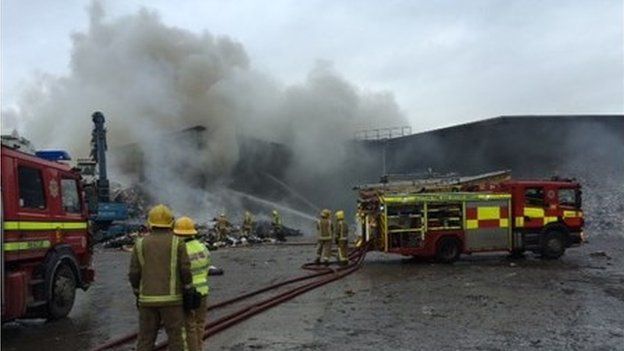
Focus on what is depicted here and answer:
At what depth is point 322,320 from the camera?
7.77 meters

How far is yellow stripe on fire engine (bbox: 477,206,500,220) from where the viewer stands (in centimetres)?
1514

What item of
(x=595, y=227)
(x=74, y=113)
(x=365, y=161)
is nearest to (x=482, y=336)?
(x=595, y=227)

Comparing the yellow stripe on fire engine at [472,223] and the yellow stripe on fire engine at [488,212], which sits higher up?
the yellow stripe on fire engine at [488,212]

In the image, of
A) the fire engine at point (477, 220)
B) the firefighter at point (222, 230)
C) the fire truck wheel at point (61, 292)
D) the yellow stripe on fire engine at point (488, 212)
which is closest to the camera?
the fire truck wheel at point (61, 292)

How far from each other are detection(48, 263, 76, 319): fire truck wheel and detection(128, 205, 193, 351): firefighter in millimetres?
3476

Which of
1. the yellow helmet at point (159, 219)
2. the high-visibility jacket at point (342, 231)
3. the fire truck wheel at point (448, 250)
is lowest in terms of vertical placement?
the fire truck wheel at point (448, 250)

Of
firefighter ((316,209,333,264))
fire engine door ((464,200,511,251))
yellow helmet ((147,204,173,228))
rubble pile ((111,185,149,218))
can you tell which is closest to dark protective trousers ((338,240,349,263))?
firefighter ((316,209,333,264))

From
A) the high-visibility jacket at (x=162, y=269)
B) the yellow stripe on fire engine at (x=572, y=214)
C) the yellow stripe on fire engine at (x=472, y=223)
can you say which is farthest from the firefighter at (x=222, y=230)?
the high-visibility jacket at (x=162, y=269)

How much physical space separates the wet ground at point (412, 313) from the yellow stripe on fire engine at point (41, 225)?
3.97ft

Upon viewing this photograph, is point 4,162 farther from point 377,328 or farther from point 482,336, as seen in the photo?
point 482,336

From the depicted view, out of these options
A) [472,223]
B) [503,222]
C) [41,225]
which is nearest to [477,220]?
[472,223]

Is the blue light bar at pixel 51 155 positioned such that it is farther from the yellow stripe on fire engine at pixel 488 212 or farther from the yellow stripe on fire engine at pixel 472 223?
the yellow stripe on fire engine at pixel 488 212

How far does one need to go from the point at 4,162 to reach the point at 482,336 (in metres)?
5.43

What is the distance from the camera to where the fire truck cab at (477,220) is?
14898 mm
